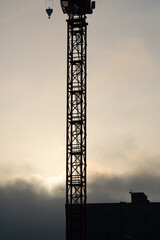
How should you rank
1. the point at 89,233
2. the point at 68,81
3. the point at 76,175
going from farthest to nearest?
the point at 89,233 < the point at 68,81 < the point at 76,175

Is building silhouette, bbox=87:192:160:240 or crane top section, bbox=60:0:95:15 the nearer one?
crane top section, bbox=60:0:95:15

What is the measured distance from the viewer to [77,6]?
186 ft

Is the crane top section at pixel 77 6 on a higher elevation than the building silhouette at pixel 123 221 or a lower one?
higher

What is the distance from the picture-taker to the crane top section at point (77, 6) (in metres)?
56.3

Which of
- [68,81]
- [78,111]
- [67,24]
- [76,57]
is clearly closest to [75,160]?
[78,111]

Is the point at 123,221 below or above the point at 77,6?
below

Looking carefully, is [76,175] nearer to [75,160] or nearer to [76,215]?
[75,160]

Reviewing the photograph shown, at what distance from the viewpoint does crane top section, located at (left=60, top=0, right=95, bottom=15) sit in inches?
2215

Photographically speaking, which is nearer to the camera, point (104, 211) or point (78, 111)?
point (78, 111)

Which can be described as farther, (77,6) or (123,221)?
(123,221)

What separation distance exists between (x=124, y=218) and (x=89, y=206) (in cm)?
669

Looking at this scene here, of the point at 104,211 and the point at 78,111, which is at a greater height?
the point at 78,111

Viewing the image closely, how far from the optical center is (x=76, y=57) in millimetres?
55250

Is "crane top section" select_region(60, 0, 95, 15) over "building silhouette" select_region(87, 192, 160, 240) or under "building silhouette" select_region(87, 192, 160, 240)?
over
